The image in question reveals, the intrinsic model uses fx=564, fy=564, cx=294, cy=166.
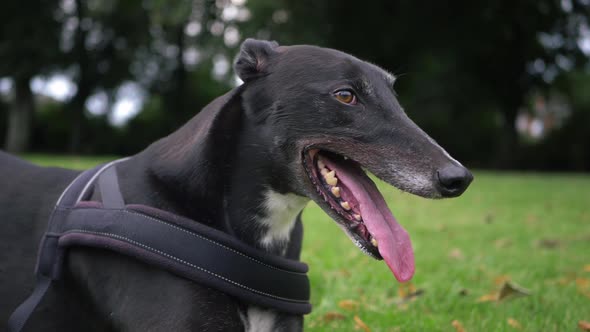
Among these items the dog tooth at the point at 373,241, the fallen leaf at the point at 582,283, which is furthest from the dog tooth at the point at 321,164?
the fallen leaf at the point at 582,283

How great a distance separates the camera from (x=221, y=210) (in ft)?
7.98

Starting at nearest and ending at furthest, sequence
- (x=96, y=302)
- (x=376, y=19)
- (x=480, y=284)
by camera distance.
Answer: (x=96, y=302)
(x=480, y=284)
(x=376, y=19)

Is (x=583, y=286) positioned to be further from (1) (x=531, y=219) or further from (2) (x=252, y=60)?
(1) (x=531, y=219)

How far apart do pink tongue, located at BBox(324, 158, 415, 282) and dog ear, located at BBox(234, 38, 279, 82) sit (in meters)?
0.54

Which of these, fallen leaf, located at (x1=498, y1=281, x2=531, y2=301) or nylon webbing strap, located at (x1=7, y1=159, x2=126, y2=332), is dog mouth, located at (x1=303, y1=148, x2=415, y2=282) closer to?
nylon webbing strap, located at (x1=7, y1=159, x2=126, y2=332)

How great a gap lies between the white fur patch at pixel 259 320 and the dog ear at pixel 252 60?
1.02 meters

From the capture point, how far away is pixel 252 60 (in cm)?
249

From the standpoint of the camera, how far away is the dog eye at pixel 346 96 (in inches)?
94.8

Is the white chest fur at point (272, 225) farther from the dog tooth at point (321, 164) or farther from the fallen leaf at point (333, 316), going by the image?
the fallen leaf at point (333, 316)

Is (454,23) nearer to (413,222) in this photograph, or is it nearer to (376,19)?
(376,19)

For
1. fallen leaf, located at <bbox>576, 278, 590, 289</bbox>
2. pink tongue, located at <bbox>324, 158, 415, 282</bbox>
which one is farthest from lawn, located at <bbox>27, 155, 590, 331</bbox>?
pink tongue, located at <bbox>324, 158, 415, 282</bbox>

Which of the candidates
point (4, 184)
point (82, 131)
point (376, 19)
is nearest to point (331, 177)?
point (4, 184)

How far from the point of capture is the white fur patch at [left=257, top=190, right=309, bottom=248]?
250cm

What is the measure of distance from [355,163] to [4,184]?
166 centimetres
